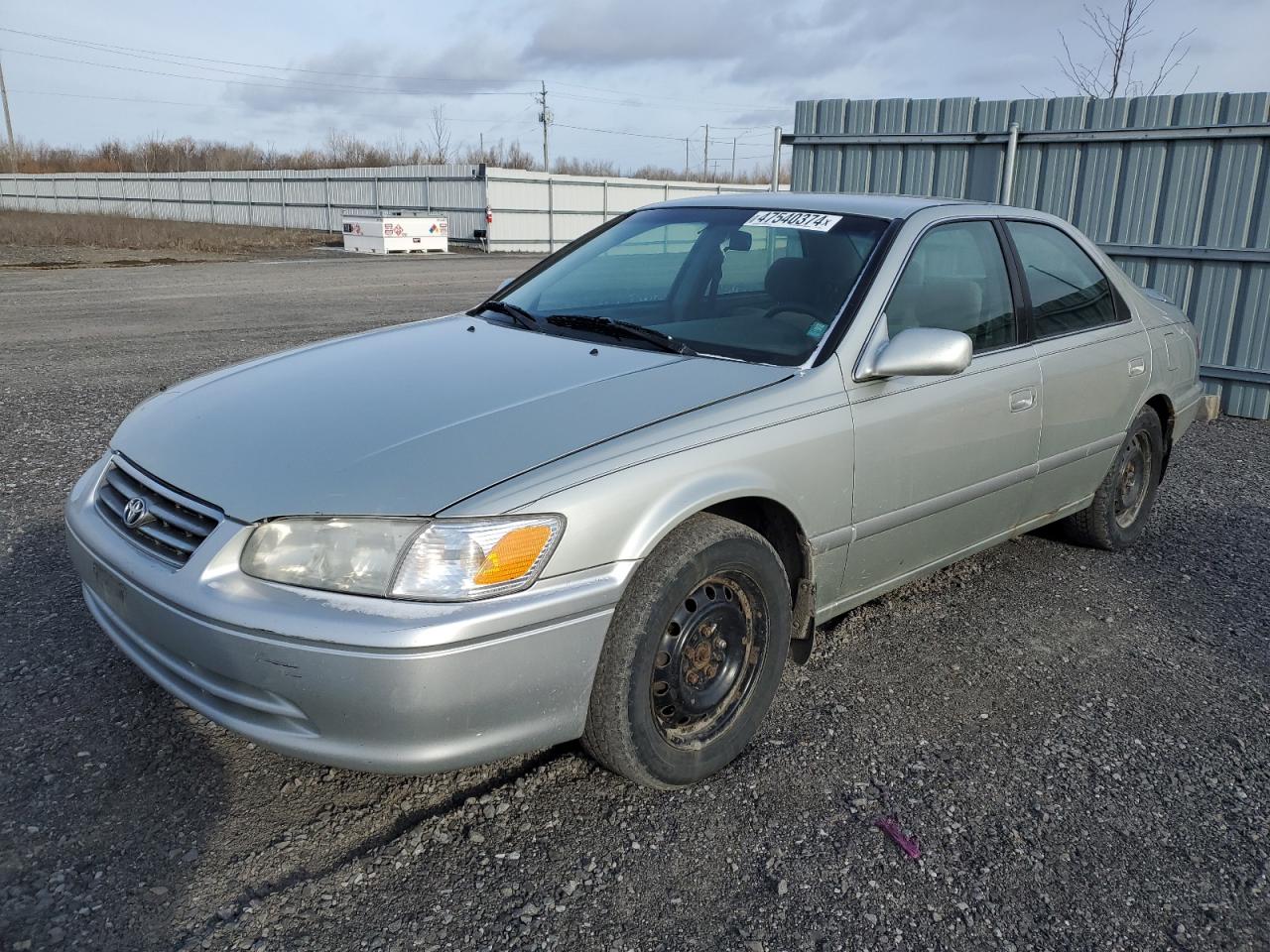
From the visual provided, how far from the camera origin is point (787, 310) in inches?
136

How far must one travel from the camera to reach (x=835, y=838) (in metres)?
2.64

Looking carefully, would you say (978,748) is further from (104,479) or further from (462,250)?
(462,250)

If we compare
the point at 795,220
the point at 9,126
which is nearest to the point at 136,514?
the point at 795,220

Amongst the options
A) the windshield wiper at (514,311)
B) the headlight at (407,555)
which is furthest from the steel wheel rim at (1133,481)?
the headlight at (407,555)

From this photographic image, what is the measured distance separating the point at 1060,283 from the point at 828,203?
1.14 metres

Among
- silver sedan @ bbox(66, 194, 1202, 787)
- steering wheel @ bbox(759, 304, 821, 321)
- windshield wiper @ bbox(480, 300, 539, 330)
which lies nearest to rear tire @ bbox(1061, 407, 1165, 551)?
silver sedan @ bbox(66, 194, 1202, 787)

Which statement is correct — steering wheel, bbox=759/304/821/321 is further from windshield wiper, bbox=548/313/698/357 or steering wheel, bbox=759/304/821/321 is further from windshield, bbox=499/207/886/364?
windshield wiper, bbox=548/313/698/357

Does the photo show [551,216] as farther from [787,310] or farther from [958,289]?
[787,310]

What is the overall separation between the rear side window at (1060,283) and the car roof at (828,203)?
40cm

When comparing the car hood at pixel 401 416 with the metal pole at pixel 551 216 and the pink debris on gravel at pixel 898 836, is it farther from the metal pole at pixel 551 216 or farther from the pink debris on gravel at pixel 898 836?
the metal pole at pixel 551 216

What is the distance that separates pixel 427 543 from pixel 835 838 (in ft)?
4.24

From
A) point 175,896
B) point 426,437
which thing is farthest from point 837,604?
point 175,896

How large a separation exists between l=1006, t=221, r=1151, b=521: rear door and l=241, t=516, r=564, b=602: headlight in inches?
97.8

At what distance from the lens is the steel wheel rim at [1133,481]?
15.8ft
